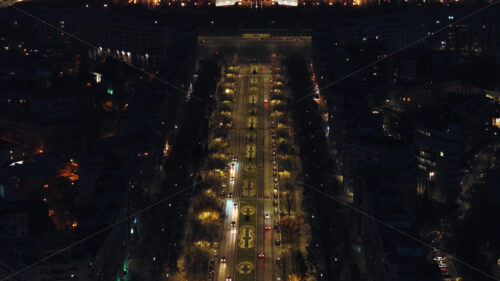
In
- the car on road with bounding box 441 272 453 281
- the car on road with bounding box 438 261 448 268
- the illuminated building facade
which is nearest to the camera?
the car on road with bounding box 441 272 453 281

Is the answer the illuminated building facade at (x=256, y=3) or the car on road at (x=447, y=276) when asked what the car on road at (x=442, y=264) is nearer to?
the car on road at (x=447, y=276)

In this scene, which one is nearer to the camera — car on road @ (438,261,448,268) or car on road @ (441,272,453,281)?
car on road @ (441,272,453,281)

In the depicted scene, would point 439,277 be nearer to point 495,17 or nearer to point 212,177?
point 212,177

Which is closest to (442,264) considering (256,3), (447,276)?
(447,276)

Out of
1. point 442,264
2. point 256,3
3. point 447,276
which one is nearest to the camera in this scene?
point 447,276

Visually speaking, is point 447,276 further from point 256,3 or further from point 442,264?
point 256,3

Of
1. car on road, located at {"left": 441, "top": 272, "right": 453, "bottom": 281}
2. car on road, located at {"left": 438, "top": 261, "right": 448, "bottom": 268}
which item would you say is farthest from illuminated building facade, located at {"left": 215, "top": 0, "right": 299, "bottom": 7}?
car on road, located at {"left": 441, "top": 272, "right": 453, "bottom": 281}

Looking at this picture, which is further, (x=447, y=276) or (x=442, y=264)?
(x=442, y=264)

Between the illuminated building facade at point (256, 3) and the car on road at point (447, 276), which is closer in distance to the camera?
the car on road at point (447, 276)

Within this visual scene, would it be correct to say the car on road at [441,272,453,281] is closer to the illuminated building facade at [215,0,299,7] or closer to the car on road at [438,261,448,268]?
the car on road at [438,261,448,268]

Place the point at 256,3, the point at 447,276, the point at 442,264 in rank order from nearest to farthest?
the point at 447,276 < the point at 442,264 < the point at 256,3

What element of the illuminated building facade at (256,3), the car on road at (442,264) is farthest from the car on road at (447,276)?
the illuminated building facade at (256,3)
